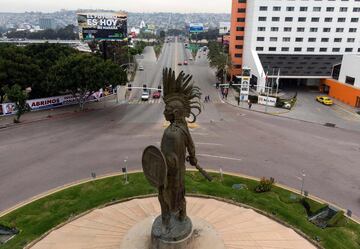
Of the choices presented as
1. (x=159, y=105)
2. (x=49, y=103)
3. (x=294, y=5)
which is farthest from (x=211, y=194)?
(x=294, y=5)

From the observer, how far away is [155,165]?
1334cm

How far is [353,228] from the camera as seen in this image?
1897 cm

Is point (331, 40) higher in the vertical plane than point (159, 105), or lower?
higher

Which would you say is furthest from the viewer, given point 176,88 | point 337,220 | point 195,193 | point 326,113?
point 326,113

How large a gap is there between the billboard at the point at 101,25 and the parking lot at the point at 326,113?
109 ft

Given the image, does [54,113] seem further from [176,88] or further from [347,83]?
[347,83]

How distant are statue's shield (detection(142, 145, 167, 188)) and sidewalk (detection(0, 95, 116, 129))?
104 feet

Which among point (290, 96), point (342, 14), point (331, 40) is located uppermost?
point (342, 14)

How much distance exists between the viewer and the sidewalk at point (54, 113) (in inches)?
1618

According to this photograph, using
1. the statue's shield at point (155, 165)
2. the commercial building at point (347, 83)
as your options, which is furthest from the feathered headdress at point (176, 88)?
the commercial building at point (347, 83)

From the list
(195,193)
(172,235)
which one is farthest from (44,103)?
(172,235)

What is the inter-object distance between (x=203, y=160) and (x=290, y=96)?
3734 cm

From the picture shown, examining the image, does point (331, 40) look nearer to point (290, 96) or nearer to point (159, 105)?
point (290, 96)

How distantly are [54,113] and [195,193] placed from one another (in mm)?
31167
